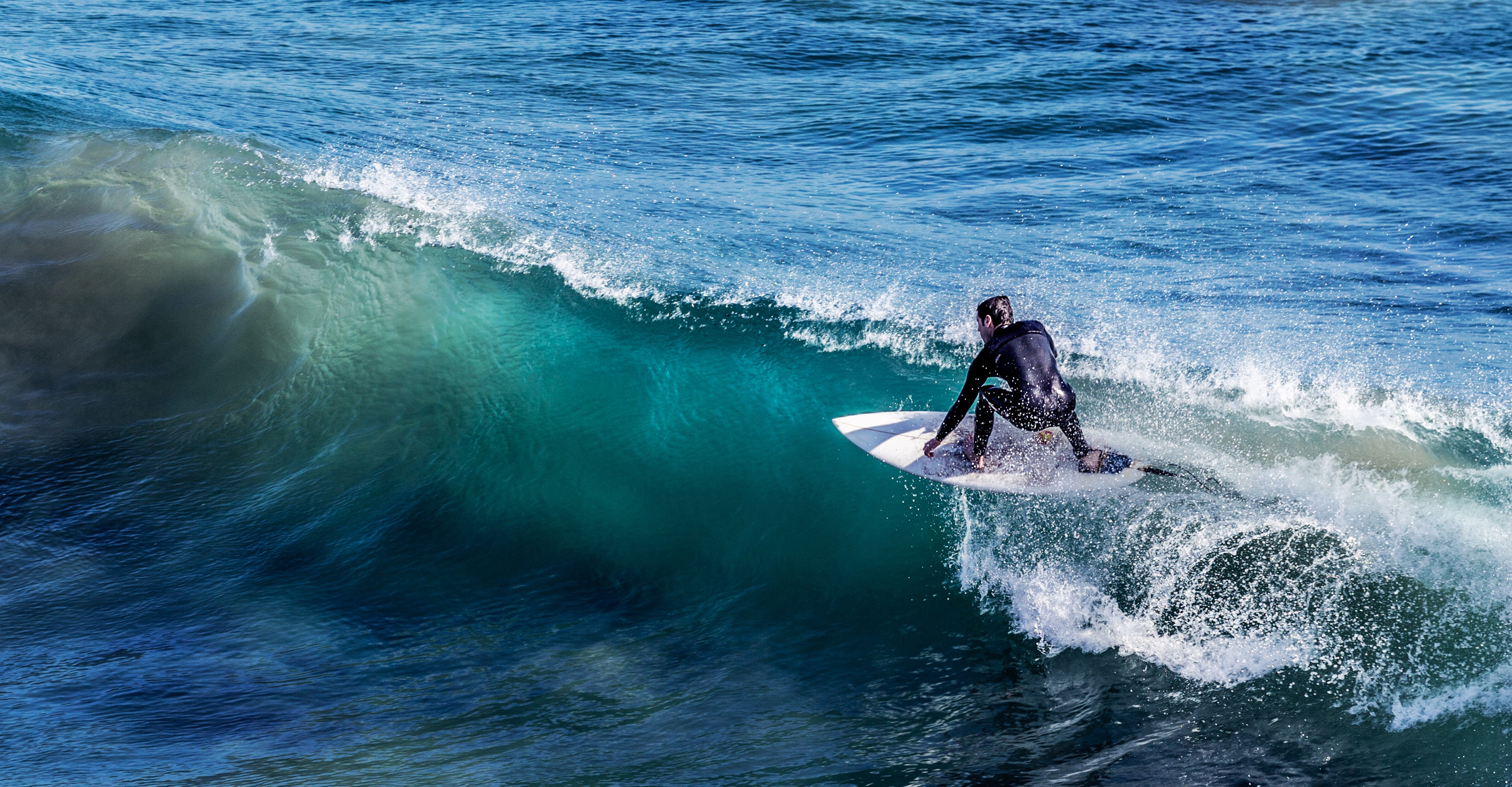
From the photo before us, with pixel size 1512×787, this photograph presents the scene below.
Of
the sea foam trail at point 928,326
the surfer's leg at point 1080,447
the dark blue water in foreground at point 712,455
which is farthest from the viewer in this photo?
the sea foam trail at point 928,326

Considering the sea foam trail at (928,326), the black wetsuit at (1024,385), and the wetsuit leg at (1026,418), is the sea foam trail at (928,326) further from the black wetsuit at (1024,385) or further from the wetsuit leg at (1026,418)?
the black wetsuit at (1024,385)

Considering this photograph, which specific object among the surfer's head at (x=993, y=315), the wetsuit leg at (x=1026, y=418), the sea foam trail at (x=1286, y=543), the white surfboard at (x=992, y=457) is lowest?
the sea foam trail at (x=1286, y=543)

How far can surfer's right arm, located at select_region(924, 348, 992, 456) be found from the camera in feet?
25.1

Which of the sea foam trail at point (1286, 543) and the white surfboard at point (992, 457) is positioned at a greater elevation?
the white surfboard at point (992, 457)

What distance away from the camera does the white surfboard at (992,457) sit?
25.5 feet

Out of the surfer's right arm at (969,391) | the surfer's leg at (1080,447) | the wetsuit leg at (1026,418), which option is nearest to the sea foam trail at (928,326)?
the surfer's leg at (1080,447)

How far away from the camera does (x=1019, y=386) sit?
760 centimetres

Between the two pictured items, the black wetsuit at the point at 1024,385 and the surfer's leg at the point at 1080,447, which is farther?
the surfer's leg at the point at 1080,447

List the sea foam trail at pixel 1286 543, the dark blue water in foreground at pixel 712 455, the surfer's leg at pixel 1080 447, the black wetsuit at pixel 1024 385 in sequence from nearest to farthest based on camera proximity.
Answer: the dark blue water in foreground at pixel 712 455 → the sea foam trail at pixel 1286 543 → the black wetsuit at pixel 1024 385 → the surfer's leg at pixel 1080 447

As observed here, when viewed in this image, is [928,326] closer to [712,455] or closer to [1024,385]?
[712,455]

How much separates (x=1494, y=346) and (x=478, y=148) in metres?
14.3

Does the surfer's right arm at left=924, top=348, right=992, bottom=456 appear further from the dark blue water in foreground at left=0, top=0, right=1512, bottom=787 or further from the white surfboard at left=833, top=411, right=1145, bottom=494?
the dark blue water in foreground at left=0, top=0, right=1512, bottom=787

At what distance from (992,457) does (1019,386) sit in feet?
2.39

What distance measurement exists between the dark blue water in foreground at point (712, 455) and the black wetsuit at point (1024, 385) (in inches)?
30.6
